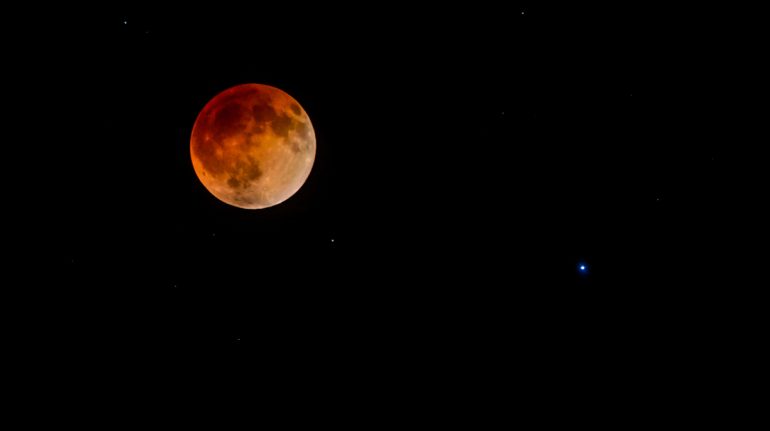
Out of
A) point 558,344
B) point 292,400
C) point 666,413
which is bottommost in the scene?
point 666,413

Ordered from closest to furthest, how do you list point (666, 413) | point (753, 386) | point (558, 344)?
1. point (753, 386)
2. point (666, 413)
3. point (558, 344)

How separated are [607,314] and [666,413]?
2.06 m

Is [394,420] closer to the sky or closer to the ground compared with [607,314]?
Result: closer to the ground

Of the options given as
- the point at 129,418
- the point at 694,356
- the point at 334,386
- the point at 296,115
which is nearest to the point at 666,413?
the point at 694,356

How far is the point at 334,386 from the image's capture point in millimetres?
9750

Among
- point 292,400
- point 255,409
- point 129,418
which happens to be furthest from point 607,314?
point 129,418

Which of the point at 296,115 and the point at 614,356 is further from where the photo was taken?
the point at 614,356

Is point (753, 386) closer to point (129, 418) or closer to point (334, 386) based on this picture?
point (334, 386)

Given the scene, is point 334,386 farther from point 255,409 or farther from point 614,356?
point 614,356

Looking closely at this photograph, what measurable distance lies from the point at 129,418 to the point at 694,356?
1053 cm

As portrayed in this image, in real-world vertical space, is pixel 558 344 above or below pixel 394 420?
above

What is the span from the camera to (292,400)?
9.55 m

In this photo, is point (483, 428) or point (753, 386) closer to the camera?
point (753, 386)

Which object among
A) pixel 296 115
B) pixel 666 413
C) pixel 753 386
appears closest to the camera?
pixel 296 115
